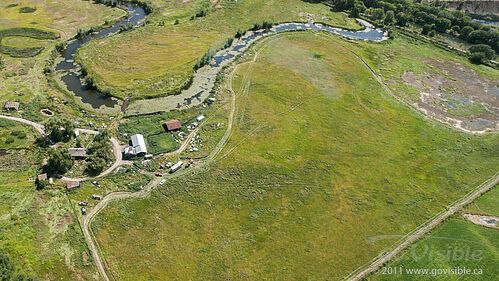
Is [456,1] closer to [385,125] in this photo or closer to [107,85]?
[385,125]

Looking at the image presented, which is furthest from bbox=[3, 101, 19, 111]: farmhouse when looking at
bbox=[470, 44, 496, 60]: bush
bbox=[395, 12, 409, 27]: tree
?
bbox=[470, 44, 496, 60]: bush

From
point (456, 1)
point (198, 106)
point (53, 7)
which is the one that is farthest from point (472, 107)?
point (53, 7)

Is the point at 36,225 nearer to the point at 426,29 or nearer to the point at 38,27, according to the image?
the point at 38,27

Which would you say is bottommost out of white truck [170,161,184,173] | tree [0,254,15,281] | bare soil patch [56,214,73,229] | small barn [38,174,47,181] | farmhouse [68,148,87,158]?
bare soil patch [56,214,73,229]

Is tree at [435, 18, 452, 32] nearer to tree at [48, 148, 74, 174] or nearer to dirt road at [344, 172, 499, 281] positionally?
dirt road at [344, 172, 499, 281]

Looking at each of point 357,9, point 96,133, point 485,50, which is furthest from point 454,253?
point 357,9

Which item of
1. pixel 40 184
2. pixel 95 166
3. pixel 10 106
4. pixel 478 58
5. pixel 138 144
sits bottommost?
pixel 40 184

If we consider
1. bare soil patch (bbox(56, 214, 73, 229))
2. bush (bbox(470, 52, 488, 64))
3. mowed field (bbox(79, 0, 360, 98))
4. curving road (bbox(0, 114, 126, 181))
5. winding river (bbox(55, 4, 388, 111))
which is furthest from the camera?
bush (bbox(470, 52, 488, 64))
